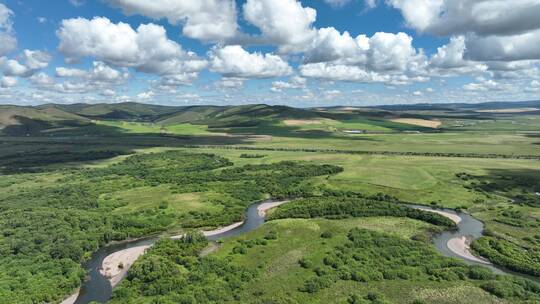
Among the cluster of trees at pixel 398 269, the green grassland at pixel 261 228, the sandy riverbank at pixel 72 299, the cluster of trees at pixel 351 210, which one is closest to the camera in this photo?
the cluster of trees at pixel 398 269

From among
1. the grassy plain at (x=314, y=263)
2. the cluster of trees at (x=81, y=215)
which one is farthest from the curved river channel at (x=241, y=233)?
the grassy plain at (x=314, y=263)

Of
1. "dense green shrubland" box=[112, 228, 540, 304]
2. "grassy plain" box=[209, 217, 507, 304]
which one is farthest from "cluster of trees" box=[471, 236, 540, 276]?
"grassy plain" box=[209, 217, 507, 304]

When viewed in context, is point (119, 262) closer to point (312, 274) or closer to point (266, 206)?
point (312, 274)

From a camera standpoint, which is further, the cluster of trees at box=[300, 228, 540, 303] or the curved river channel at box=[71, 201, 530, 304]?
the curved river channel at box=[71, 201, 530, 304]

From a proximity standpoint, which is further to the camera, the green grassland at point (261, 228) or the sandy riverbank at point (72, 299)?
the green grassland at point (261, 228)

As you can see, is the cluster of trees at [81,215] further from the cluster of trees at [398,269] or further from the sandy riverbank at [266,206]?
the cluster of trees at [398,269]

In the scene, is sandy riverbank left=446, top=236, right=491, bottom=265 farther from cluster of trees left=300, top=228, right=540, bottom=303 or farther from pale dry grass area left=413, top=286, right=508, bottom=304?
pale dry grass area left=413, top=286, right=508, bottom=304
